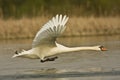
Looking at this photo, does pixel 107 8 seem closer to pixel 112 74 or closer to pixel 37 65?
pixel 37 65

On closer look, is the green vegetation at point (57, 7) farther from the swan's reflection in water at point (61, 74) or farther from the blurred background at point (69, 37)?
the swan's reflection in water at point (61, 74)

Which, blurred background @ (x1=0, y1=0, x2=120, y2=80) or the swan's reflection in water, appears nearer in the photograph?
the swan's reflection in water

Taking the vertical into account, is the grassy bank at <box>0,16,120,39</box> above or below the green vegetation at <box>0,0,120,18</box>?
below

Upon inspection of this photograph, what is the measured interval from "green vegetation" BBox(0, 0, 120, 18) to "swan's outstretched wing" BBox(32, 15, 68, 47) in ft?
66.8

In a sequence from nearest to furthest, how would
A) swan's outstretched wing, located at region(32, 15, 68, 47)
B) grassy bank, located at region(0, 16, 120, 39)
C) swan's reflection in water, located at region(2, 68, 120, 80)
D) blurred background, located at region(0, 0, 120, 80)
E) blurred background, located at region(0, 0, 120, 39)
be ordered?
1. swan's outstretched wing, located at region(32, 15, 68, 47)
2. swan's reflection in water, located at region(2, 68, 120, 80)
3. blurred background, located at region(0, 0, 120, 80)
4. grassy bank, located at region(0, 16, 120, 39)
5. blurred background, located at region(0, 0, 120, 39)

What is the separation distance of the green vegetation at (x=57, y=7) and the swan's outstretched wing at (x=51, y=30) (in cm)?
2037

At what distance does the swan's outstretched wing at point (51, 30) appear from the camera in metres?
13.1

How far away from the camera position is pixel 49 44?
14.0 meters

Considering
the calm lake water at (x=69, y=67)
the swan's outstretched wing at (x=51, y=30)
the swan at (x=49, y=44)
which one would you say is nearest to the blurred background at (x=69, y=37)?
the calm lake water at (x=69, y=67)

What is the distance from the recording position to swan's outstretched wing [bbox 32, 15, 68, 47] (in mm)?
13141

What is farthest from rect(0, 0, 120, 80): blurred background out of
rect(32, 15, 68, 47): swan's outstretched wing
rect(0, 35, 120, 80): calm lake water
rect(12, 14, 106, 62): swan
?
rect(32, 15, 68, 47): swan's outstretched wing

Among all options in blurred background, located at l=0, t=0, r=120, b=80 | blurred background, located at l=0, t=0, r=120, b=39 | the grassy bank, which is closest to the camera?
blurred background, located at l=0, t=0, r=120, b=80

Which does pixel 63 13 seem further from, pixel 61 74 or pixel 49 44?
pixel 61 74

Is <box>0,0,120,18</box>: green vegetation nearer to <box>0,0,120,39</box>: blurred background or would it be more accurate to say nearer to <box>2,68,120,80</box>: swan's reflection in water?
<box>0,0,120,39</box>: blurred background
